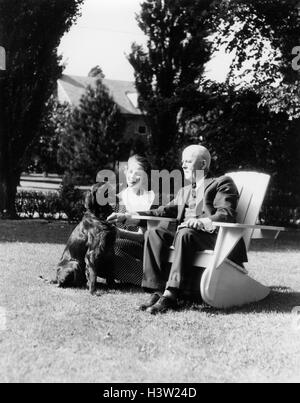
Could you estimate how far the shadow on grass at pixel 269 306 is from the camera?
4492 mm

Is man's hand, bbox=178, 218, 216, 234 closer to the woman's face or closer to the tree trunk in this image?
the woman's face

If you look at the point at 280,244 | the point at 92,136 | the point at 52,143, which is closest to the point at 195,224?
the point at 280,244

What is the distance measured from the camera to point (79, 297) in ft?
15.8

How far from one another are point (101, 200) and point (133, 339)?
6.03 ft

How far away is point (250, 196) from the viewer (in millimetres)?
4938

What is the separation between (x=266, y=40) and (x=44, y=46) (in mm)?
5978

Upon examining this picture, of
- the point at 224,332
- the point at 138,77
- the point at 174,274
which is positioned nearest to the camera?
the point at 224,332

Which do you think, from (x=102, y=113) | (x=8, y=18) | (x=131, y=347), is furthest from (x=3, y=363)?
(x=102, y=113)

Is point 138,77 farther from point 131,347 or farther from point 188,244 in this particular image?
point 131,347

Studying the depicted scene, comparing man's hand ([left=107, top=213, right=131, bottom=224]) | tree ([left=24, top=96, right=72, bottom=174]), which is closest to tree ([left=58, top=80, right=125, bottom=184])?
tree ([left=24, top=96, right=72, bottom=174])

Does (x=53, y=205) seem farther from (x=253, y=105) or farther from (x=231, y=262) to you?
(x=231, y=262)

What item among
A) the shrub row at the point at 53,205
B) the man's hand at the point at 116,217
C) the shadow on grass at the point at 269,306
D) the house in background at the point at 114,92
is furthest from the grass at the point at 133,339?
the house in background at the point at 114,92

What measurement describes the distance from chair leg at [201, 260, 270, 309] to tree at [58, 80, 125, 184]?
67.5ft

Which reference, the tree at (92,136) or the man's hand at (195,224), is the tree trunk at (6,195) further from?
the tree at (92,136)
